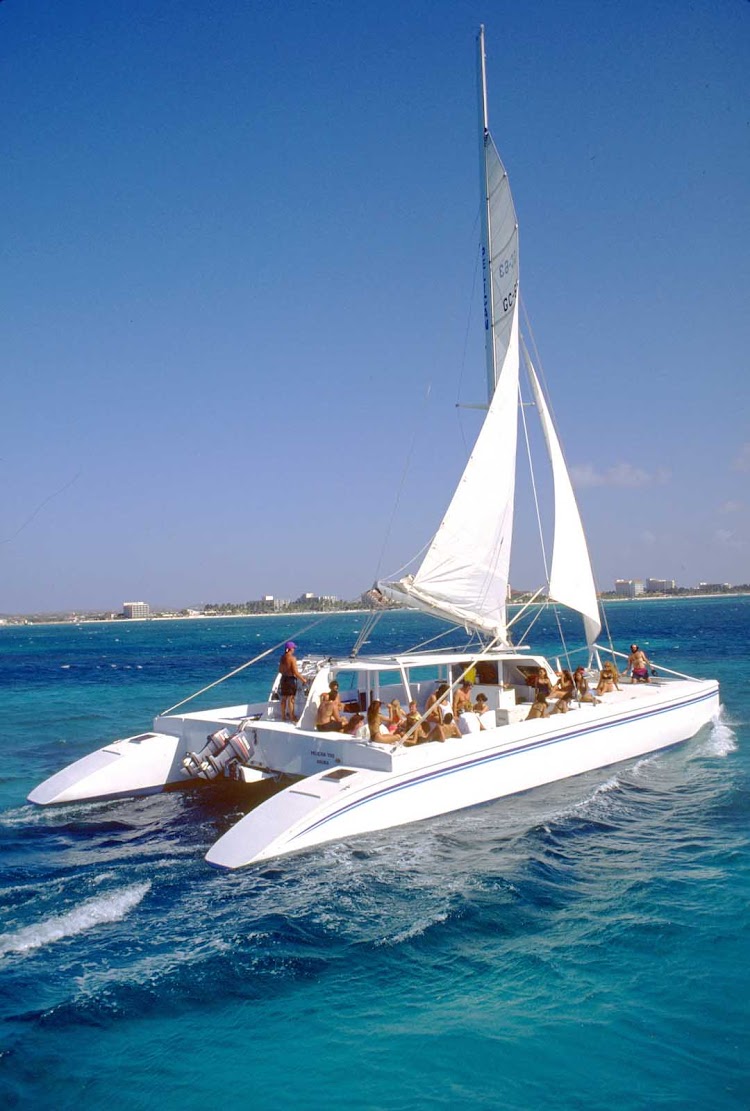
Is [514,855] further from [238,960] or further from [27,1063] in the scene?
[27,1063]

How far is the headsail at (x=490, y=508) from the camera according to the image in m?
15.4

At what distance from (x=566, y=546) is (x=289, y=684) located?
6958 millimetres

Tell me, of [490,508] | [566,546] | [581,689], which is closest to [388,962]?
[581,689]

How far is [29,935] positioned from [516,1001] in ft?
15.8

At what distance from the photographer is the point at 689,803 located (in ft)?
42.7

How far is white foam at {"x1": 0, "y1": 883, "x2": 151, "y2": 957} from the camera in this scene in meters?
7.88

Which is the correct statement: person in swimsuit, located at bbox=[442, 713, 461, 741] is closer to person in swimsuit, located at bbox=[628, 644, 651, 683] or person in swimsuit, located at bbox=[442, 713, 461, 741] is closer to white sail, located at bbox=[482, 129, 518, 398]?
white sail, located at bbox=[482, 129, 518, 398]

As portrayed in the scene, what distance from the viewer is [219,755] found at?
13047 mm

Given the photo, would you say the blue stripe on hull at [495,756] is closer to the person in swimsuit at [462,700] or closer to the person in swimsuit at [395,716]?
the person in swimsuit at [462,700]

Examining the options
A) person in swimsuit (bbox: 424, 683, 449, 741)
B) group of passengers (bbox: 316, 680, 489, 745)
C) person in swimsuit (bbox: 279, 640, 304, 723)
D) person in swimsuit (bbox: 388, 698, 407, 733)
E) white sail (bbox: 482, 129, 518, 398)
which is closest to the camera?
group of passengers (bbox: 316, 680, 489, 745)

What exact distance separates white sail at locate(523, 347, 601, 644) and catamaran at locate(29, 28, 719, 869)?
4 centimetres

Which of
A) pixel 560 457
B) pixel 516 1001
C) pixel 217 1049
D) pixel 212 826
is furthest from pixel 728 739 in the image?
pixel 217 1049

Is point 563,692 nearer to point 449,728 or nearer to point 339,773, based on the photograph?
point 449,728

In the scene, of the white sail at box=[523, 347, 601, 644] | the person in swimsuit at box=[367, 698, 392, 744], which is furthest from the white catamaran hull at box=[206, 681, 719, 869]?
the white sail at box=[523, 347, 601, 644]
